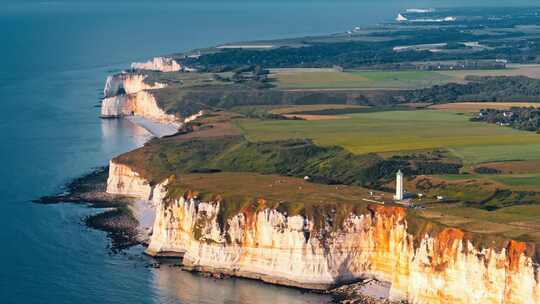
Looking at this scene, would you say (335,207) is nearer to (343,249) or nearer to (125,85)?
(343,249)

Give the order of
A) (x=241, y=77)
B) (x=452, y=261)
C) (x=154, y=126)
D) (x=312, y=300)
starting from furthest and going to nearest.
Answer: (x=241, y=77)
(x=154, y=126)
(x=312, y=300)
(x=452, y=261)

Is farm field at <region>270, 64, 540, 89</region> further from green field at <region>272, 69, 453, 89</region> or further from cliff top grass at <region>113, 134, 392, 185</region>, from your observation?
cliff top grass at <region>113, 134, 392, 185</region>

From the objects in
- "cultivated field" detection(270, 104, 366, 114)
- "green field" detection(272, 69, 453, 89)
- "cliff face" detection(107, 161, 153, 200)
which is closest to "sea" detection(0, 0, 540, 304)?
"cliff face" detection(107, 161, 153, 200)

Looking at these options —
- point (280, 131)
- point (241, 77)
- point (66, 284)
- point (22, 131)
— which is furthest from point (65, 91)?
point (66, 284)

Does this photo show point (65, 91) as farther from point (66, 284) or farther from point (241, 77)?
point (66, 284)

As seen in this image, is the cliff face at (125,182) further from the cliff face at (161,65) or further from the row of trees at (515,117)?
the cliff face at (161,65)

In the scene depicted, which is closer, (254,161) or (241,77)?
(254,161)
